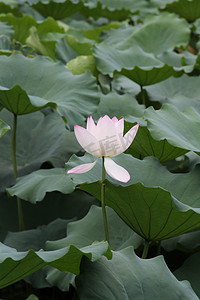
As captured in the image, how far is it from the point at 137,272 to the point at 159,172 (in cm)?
35

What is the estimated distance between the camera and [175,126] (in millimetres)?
1347

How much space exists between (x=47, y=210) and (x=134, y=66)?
0.59 metres

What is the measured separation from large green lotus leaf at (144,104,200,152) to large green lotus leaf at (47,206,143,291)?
0.26m

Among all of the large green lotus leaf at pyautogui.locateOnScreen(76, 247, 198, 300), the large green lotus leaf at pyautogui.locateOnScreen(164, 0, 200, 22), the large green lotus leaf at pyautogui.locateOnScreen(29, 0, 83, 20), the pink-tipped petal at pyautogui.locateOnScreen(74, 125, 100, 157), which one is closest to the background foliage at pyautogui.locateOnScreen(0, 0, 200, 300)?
the large green lotus leaf at pyautogui.locateOnScreen(76, 247, 198, 300)

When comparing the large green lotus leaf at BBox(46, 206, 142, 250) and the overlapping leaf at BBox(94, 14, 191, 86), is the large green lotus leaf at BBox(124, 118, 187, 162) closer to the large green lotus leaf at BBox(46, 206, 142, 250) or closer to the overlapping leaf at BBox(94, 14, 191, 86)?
the large green lotus leaf at BBox(46, 206, 142, 250)

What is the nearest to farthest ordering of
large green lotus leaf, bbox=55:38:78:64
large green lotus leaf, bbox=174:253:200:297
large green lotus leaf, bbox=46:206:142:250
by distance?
large green lotus leaf, bbox=174:253:200:297 < large green lotus leaf, bbox=46:206:142:250 < large green lotus leaf, bbox=55:38:78:64

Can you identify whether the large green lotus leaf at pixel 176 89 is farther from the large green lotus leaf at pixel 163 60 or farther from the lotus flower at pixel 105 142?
the lotus flower at pixel 105 142

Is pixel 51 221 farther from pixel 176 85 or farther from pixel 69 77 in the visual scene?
pixel 176 85

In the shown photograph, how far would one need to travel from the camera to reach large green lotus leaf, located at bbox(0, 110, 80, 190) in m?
1.72

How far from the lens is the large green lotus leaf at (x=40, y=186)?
1.38 m

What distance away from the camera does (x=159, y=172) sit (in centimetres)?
126

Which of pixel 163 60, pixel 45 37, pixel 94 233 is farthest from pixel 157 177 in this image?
pixel 45 37

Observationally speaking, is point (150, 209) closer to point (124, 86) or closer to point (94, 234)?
point (94, 234)

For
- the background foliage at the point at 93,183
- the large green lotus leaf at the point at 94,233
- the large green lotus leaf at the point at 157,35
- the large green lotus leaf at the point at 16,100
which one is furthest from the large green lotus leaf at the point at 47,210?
the large green lotus leaf at the point at 157,35
